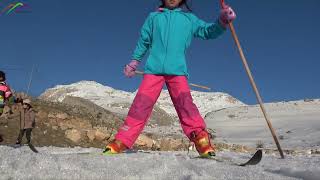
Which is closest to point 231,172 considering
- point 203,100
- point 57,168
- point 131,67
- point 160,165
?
point 160,165

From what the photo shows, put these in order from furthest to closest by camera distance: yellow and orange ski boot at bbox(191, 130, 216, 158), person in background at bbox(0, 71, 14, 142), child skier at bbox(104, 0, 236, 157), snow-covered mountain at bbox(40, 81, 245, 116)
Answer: snow-covered mountain at bbox(40, 81, 245, 116)
person in background at bbox(0, 71, 14, 142)
child skier at bbox(104, 0, 236, 157)
yellow and orange ski boot at bbox(191, 130, 216, 158)

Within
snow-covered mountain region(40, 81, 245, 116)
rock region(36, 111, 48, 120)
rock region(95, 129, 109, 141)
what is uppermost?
rock region(36, 111, 48, 120)

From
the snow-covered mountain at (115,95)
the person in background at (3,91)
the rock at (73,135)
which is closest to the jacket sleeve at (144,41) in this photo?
the person in background at (3,91)

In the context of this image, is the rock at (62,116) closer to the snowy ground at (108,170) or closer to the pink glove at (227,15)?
the pink glove at (227,15)

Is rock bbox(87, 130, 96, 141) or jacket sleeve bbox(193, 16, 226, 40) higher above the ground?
jacket sleeve bbox(193, 16, 226, 40)

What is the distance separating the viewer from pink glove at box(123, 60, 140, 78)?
6.14 metres

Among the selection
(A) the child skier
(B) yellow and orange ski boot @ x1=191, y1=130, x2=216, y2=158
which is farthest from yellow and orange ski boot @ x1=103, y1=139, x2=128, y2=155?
(B) yellow and orange ski boot @ x1=191, y1=130, x2=216, y2=158

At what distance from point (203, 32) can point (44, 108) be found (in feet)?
35.8

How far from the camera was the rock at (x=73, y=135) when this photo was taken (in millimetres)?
14164

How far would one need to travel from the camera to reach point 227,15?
575 centimetres

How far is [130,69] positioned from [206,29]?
110 cm

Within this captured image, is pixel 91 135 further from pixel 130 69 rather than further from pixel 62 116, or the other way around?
pixel 130 69

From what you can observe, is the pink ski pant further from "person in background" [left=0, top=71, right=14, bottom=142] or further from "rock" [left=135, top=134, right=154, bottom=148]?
"rock" [left=135, top=134, right=154, bottom=148]

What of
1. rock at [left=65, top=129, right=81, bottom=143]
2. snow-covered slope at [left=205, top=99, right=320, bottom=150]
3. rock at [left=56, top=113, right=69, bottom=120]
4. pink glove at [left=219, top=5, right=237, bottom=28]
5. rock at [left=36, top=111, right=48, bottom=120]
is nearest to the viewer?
pink glove at [left=219, top=5, right=237, bottom=28]
